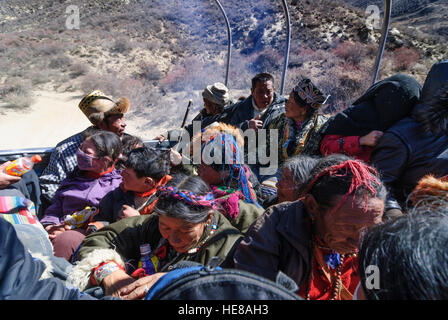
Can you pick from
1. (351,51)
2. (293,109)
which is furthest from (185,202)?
(351,51)

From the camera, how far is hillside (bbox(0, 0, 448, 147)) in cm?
1383

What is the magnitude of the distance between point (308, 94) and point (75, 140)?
2.57m

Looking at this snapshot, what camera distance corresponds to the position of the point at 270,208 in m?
1.56

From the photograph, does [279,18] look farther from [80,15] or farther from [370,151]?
[370,151]

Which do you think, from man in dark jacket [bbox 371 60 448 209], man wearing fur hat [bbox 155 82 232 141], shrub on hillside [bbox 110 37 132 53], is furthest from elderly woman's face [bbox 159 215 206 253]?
shrub on hillside [bbox 110 37 132 53]

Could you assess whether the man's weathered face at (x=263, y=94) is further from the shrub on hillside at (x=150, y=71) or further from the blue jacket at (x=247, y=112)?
the shrub on hillside at (x=150, y=71)

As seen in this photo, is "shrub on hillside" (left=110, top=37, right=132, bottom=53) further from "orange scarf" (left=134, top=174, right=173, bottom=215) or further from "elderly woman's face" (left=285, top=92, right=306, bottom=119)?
"orange scarf" (left=134, top=174, right=173, bottom=215)

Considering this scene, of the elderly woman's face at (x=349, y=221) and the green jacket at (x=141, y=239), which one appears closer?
the elderly woman's face at (x=349, y=221)

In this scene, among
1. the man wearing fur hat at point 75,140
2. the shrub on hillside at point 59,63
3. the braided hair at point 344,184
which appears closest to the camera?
the braided hair at point 344,184

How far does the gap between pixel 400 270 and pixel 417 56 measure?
1728 centimetres

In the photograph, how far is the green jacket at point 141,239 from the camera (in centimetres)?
174

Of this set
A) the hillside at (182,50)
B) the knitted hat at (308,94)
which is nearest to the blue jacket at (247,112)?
the knitted hat at (308,94)

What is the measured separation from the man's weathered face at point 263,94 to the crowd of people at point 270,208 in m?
0.72

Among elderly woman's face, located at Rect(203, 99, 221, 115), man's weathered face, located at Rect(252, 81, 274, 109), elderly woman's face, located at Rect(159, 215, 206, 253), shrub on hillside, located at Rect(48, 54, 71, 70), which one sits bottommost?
elderly woman's face, located at Rect(159, 215, 206, 253)
